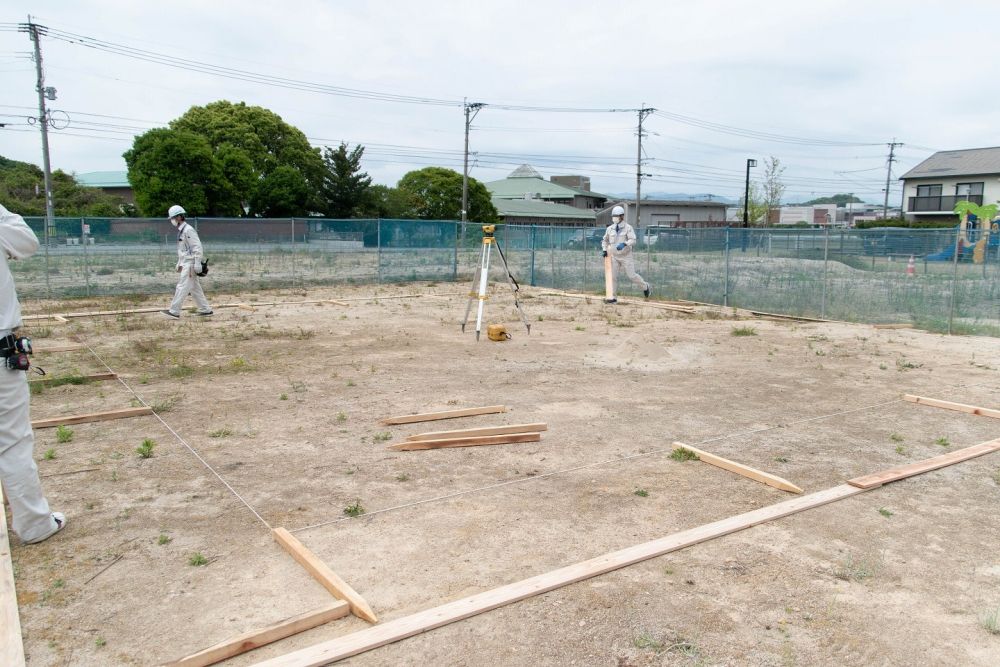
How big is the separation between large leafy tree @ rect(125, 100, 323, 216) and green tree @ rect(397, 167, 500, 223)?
9.46m

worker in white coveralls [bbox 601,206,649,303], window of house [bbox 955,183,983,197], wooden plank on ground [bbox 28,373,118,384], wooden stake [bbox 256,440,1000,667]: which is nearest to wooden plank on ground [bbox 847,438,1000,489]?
wooden stake [bbox 256,440,1000,667]

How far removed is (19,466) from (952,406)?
334 inches

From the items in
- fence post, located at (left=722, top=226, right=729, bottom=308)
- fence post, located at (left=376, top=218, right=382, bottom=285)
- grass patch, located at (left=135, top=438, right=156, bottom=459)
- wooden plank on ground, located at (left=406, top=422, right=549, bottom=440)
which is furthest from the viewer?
fence post, located at (left=376, top=218, right=382, bottom=285)

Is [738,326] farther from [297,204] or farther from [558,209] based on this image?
[558,209]

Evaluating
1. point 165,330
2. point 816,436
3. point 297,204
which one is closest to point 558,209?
point 297,204

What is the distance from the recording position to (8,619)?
3.63 metres

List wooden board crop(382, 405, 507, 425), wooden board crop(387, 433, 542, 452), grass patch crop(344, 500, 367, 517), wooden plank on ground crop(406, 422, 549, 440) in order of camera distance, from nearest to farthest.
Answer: grass patch crop(344, 500, 367, 517) < wooden board crop(387, 433, 542, 452) < wooden plank on ground crop(406, 422, 549, 440) < wooden board crop(382, 405, 507, 425)

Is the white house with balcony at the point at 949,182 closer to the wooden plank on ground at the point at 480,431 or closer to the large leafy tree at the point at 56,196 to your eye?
the wooden plank on ground at the point at 480,431

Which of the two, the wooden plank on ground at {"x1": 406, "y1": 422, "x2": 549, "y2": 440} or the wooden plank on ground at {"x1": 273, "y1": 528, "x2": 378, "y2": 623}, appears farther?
the wooden plank on ground at {"x1": 406, "y1": 422, "x2": 549, "y2": 440}

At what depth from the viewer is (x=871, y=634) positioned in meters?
3.63

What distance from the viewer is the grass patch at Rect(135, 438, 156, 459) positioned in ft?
20.6

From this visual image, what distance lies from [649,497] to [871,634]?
6.40 ft

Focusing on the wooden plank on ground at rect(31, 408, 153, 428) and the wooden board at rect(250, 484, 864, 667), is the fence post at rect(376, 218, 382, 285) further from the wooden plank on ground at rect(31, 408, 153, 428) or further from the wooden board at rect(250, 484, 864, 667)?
the wooden board at rect(250, 484, 864, 667)

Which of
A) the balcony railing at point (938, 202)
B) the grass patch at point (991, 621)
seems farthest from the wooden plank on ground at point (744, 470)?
the balcony railing at point (938, 202)
